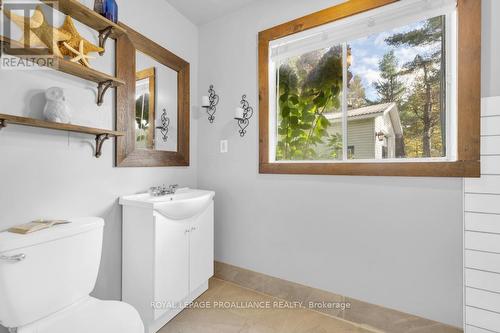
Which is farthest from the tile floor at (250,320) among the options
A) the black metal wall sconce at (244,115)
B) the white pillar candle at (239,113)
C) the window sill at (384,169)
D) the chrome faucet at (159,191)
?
the white pillar candle at (239,113)

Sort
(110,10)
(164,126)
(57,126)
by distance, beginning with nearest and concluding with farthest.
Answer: (57,126)
(110,10)
(164,126)

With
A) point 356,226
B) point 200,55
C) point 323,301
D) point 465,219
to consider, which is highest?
point 200,55

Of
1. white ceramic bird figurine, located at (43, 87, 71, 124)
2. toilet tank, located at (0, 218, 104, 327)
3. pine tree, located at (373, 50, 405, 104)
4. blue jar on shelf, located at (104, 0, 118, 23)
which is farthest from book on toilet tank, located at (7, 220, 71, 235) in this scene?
pine tree, located at (373, 50, 405, 104)

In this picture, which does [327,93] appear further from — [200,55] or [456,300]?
[456,300]

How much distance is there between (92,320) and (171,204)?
2.15ft

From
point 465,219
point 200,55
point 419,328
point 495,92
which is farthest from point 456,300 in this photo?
point 200,55

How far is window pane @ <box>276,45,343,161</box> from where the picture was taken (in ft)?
5.69

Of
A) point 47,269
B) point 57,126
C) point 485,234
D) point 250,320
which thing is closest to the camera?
point 47,269

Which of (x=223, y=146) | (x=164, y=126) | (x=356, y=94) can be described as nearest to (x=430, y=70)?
(x=356, y=94)

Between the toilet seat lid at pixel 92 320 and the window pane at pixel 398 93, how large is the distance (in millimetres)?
1644

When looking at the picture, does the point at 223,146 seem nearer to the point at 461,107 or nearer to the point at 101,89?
the point at 101,89

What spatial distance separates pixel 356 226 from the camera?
1577mm

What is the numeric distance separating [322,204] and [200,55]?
1.82 m

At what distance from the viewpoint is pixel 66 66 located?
1176mm
